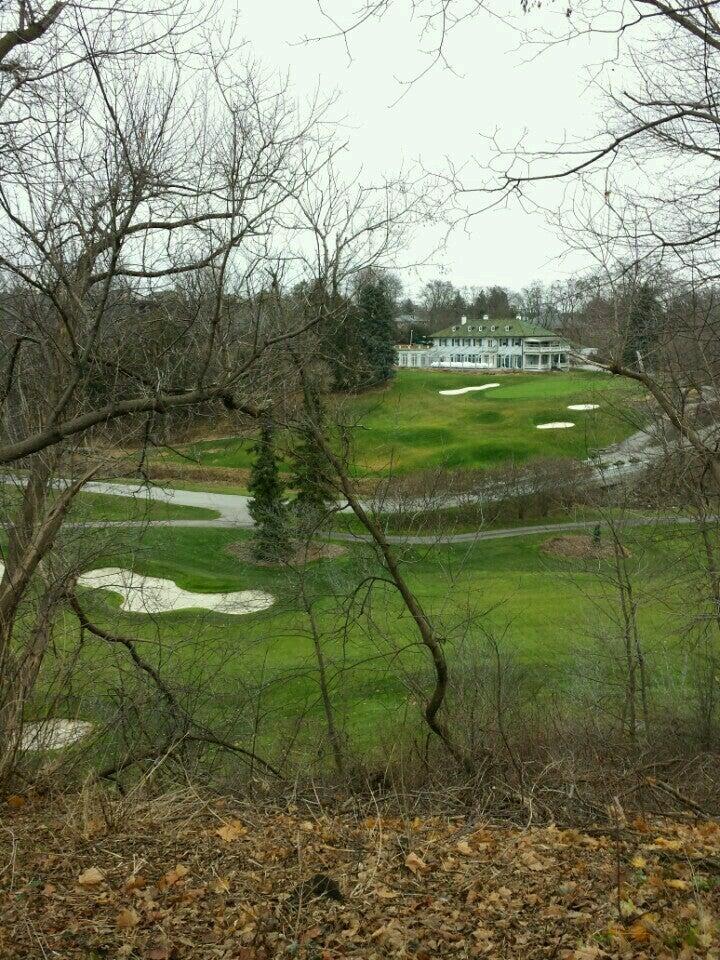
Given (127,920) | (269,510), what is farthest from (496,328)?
(127,920)

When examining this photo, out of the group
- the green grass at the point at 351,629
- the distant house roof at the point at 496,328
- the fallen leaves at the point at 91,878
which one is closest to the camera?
the fallen leaves at the point at 91,878

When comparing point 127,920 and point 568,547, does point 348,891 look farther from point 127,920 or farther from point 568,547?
point 568,547

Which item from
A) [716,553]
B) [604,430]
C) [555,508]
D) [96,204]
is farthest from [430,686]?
[555,508]

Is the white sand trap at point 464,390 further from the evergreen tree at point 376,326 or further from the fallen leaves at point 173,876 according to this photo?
the fallen leaves at point 173,876

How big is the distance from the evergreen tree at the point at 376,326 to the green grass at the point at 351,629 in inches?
87.0

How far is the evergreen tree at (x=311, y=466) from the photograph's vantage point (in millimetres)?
8305

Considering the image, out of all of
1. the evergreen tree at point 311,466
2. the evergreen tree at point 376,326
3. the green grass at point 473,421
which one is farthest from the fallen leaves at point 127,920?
the evergreen tree at point 376,326

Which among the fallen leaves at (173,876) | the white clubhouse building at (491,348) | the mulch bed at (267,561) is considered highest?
the white clubhouse building at (491,348)

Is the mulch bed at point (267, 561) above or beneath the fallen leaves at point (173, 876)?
beneath

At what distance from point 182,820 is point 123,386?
3.21 metres

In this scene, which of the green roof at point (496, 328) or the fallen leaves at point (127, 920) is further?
the green roof at point (496, 328)

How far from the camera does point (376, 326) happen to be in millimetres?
8672

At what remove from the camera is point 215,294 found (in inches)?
227

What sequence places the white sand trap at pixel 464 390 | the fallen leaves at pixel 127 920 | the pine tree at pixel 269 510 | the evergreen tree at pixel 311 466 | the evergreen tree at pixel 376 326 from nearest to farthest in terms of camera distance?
the fallen leaves at pixel 127 920
the evergreen tree at pixel 376 326
the evergreen tree at pixel 311 466
the pine tree at pixel 269 510
the white sand trap at pixel 464 390
